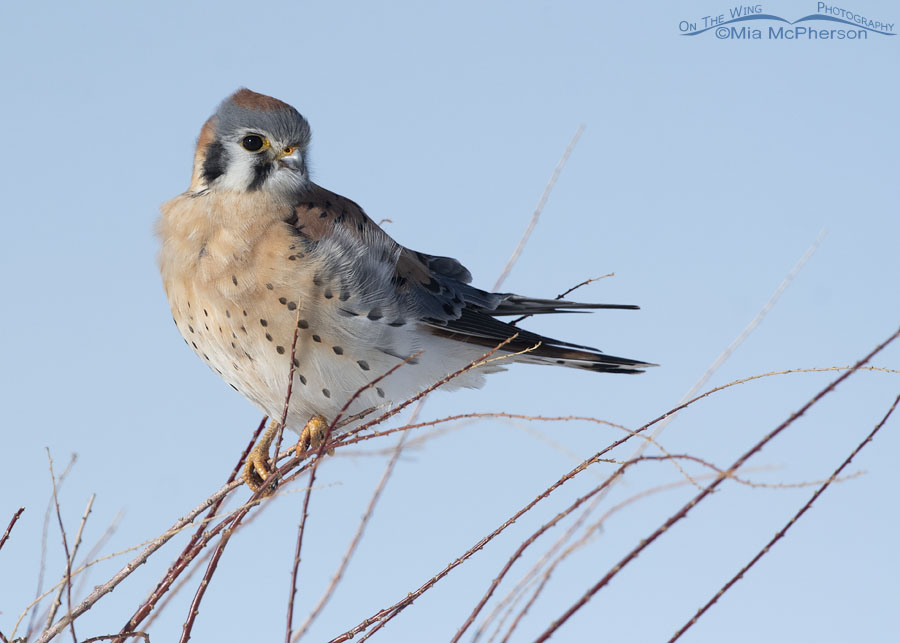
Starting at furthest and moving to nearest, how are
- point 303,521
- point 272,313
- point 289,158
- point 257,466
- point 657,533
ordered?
point 257,466 → point 289,158 → point 272,313 → point 303,521 → point 657,533

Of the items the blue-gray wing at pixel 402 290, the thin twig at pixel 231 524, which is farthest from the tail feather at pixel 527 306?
the thin twig at pixel 231 524

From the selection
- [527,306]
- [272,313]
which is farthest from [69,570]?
[527,306]

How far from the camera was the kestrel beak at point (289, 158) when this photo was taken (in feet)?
9.27

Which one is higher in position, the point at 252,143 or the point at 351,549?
the point at 252,143

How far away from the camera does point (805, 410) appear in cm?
163

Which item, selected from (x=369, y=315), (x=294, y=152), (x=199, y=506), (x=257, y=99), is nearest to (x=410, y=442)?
(x=199, y=506)

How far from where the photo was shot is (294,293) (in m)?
2.65

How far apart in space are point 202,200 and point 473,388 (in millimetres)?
1239

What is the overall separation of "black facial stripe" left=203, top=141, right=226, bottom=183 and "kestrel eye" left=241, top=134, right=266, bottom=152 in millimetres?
95

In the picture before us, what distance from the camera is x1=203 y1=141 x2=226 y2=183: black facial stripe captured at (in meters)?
2.89

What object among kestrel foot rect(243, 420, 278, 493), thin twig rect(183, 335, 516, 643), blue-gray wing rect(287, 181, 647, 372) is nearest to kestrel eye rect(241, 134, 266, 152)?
blue-gray wing rect(287, 181, 647, 372)

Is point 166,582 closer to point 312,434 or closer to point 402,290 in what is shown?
point 312,434

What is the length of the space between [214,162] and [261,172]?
20 centimetres

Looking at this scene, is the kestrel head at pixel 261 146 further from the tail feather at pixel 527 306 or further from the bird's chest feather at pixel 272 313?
the tail feather at pixel 527 306
